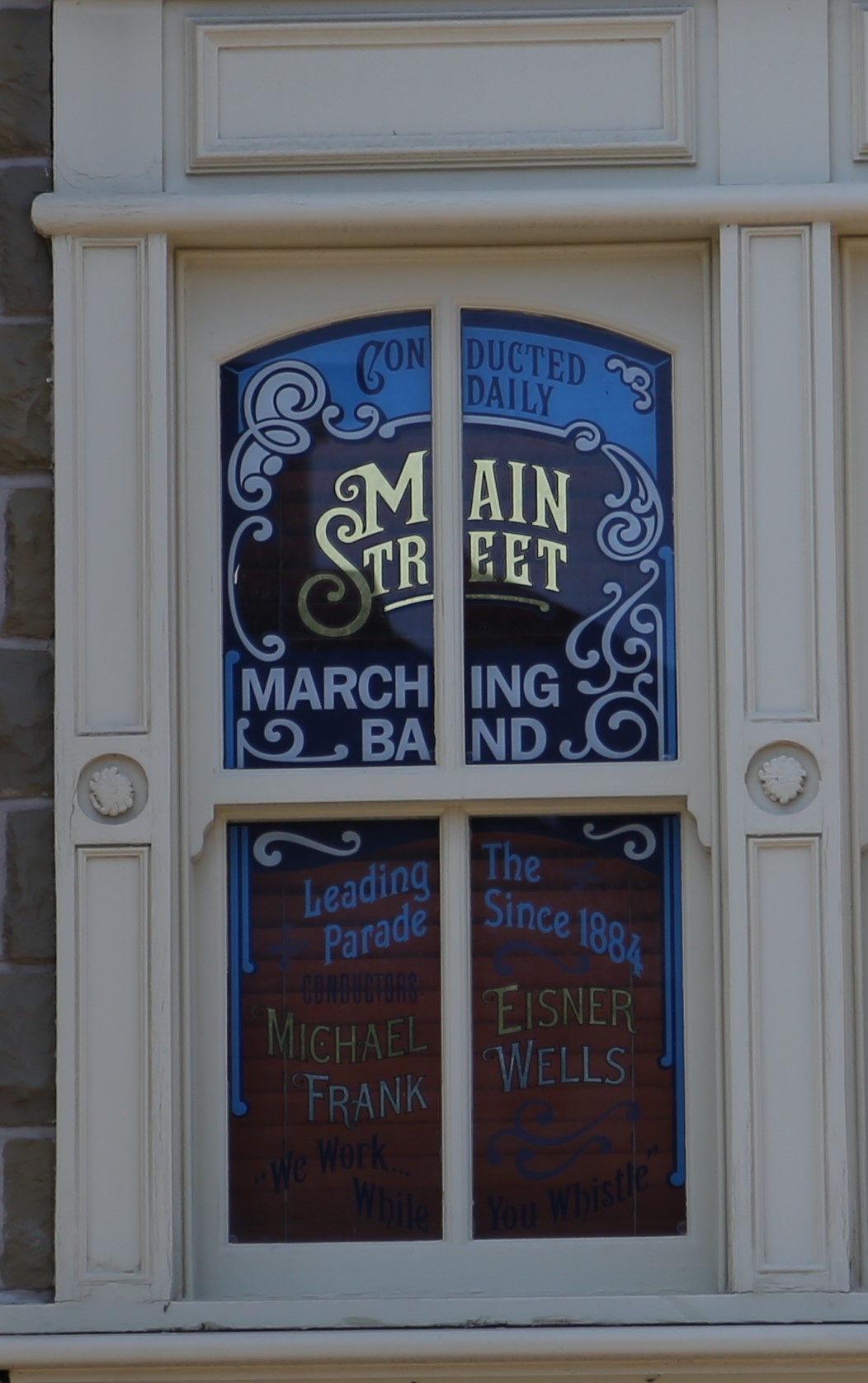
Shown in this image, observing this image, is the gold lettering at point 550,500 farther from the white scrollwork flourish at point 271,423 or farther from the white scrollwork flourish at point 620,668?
the white scrollwork flourish at point 271,423

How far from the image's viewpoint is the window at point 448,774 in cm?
360

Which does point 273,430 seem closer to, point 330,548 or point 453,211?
point 330,548

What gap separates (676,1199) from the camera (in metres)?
3.59

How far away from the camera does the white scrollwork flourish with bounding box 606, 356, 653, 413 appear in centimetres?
370

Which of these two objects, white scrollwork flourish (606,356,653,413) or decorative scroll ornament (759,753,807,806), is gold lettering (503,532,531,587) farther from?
decorative scroll ornament (759,753,807,806)

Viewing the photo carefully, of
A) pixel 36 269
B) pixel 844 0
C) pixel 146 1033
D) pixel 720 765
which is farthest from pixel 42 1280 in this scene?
pixel 844 0

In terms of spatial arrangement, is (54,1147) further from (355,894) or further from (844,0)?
(844,0)

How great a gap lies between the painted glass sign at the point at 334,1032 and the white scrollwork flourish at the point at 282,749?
0.43 feet

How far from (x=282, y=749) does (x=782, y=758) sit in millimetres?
953

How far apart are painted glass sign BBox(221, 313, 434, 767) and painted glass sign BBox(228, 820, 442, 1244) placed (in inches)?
7.7

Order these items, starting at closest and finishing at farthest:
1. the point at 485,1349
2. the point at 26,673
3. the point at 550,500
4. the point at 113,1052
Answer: the point at 485,1349
the point at 113,1052
the point at 26,673
the point at 550,500

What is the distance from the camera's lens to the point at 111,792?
138 inches

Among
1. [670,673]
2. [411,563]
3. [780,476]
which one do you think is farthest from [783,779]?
[411,563]

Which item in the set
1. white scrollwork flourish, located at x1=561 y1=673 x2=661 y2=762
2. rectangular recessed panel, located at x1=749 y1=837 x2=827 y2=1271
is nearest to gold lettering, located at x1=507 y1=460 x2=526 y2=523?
white scrollwork flourish, located at x1=561 y1=673 x2=661 y2=762
